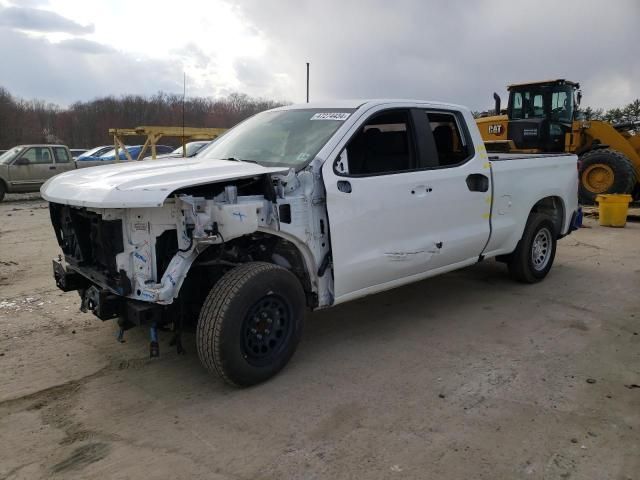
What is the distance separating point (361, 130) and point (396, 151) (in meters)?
0.47

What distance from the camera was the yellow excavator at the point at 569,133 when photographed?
42.1 feet

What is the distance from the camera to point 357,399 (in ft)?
11.5

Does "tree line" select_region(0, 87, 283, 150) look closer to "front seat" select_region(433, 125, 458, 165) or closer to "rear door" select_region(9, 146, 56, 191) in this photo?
"rear door" select_region(9, 146, 56, 191)

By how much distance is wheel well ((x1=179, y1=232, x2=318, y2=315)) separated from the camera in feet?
12.1

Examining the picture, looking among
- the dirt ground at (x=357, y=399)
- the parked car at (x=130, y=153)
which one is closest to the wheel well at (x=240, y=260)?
the dirt ground at (x=357, y=399)

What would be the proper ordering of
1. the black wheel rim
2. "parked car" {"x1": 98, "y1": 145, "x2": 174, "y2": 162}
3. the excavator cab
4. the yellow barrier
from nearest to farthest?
the black wheel rim < the yellow barrier < the excavator cab < "parked car" {"x1": 98, "y1": 145, "x2": 174, "y2": 162}

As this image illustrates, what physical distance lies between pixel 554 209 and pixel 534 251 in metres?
0.68

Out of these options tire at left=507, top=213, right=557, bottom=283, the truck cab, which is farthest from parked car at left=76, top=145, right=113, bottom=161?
tire at left=507, top=213, right=557, bottom=283

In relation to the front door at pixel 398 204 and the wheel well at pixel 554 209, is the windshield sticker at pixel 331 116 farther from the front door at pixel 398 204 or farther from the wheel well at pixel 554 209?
the wheel well at pixel 554 209

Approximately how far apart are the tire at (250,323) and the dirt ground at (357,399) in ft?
0.61

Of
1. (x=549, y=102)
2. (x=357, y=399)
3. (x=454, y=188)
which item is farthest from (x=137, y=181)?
(x=549, y=102)

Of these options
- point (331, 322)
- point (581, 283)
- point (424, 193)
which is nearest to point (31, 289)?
point (331, 322)

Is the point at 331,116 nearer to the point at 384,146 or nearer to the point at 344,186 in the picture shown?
the point at 384,146

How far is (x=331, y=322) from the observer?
4.98 metres
